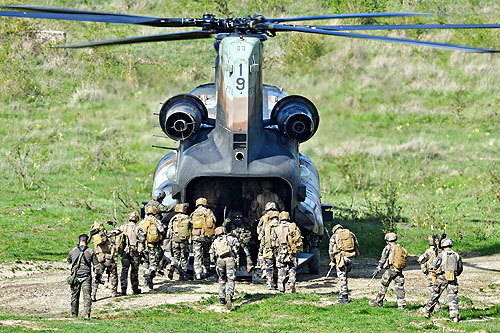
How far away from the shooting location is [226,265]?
18062 millimetres

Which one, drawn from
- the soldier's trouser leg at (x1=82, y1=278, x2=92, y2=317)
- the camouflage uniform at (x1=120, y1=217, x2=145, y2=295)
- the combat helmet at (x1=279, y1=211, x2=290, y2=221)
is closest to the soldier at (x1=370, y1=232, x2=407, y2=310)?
the combat helmet at (x1=279, y1=211, x2=290, y2=221)

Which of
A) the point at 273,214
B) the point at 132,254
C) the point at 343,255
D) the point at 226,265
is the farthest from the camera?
the point at 273,214

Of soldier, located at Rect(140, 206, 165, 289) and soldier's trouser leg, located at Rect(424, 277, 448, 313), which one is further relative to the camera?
soldier, located at Rect(140, 206, 165, 289)

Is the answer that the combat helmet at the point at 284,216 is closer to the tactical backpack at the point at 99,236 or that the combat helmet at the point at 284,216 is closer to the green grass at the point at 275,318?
the green grass at the point at 275,318

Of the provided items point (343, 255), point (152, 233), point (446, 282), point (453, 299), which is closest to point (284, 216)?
point (343, 255)

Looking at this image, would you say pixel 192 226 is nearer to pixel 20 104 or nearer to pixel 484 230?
pixel 484 230

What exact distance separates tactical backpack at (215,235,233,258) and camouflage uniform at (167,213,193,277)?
243 centimetres

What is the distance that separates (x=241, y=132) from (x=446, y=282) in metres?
5.87

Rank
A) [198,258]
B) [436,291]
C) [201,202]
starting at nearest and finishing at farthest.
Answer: [436,291] → [198,258] → [201,202]

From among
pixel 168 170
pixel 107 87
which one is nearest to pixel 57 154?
pixel 107 87

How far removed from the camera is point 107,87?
138 ft

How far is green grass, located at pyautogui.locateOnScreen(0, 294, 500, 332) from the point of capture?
15.9 m

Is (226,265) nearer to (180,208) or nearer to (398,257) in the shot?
(180,208)

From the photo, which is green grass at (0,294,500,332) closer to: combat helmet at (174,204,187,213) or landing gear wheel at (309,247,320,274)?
combat helmet at (174,204,187,213)
